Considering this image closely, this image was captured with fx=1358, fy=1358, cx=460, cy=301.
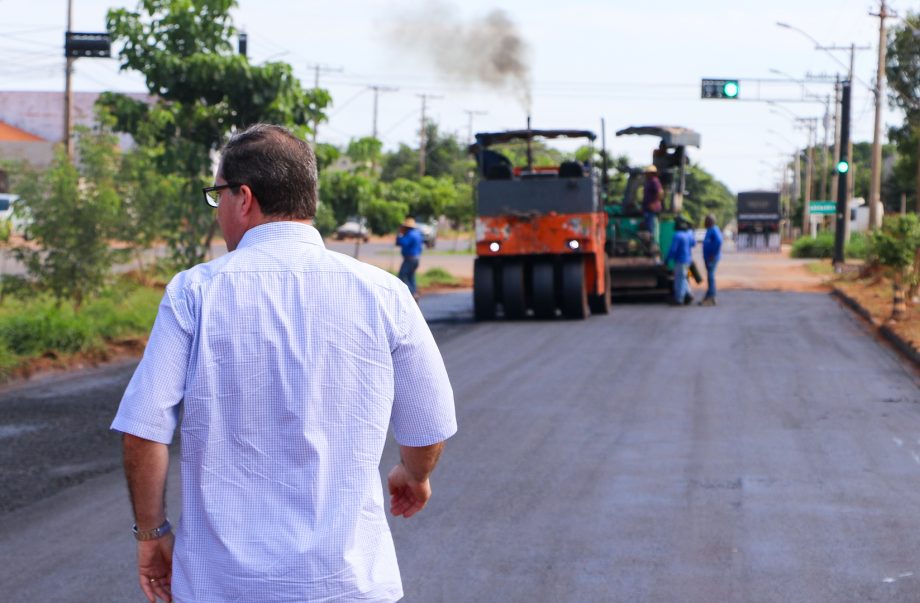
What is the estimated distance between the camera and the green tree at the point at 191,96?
19922 mm

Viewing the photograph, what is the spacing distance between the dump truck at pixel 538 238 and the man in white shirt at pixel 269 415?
18.7m

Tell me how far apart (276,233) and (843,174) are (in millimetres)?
35161

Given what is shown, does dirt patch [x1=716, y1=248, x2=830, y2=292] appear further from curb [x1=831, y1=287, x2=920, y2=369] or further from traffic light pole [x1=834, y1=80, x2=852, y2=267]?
curb [x1=831, y1=287, x2=920, y2=369]

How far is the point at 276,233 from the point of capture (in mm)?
3070

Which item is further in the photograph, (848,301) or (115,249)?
(848,301)

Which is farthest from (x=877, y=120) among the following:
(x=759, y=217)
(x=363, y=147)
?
(x=759, y=217)

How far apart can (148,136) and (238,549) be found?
18033 mm

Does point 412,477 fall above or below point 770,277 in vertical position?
above

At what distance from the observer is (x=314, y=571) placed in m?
2.88

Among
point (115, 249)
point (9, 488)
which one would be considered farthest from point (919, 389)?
point (115, 249)

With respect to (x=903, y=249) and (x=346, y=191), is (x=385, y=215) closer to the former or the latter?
(x=346, y=191)

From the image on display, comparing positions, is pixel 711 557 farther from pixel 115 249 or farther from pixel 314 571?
pixel 115 249

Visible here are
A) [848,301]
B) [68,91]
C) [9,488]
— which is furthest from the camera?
[68,91]

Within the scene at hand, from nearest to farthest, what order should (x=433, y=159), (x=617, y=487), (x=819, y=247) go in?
(x=617, y=487), (x=819, y=247), (x=433, y=159)
